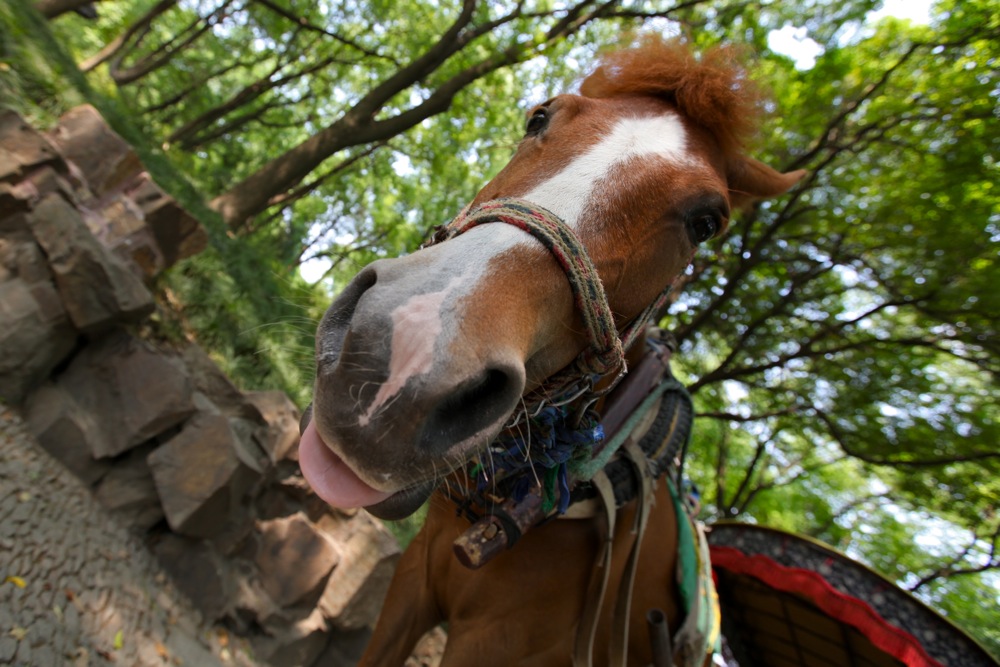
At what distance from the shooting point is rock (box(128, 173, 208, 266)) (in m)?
4.68

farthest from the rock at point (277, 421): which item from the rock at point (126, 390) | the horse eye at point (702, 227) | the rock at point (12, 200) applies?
the horse eye at point (702, 227)

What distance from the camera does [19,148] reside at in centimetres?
388

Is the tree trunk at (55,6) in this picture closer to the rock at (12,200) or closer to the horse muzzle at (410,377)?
the rock at (12,200)

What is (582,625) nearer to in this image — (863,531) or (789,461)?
(789,461)

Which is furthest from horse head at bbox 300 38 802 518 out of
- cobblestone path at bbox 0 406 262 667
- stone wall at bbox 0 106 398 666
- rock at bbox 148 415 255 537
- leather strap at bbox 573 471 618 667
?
stone wall at bbox 0 106 398 666

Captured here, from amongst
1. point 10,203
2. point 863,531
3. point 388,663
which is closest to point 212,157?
point 10,203

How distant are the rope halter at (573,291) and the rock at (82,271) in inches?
135

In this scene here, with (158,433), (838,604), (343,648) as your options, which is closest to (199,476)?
(158,433)

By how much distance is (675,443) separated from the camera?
226 centimetres

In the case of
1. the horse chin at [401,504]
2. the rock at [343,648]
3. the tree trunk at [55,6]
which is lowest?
the rock at [343,648]

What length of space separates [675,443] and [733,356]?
5.61 meters

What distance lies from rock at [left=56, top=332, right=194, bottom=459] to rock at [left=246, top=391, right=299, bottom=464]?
70 cm

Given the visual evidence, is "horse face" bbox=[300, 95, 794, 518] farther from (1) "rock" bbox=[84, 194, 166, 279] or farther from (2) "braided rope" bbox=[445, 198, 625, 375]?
(1) "rock" bbox=[84, 194, 166, 279]

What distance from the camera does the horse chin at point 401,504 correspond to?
3.67 ft
